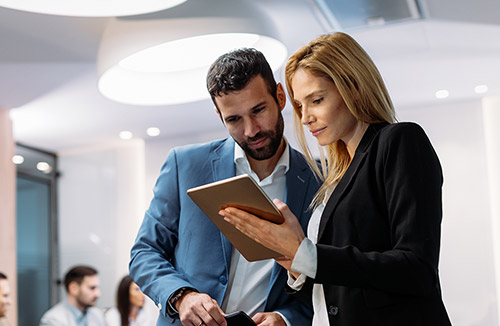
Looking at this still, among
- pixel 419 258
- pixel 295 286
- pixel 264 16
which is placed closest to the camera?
pixel 419 258

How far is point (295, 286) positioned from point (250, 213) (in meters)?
0.25

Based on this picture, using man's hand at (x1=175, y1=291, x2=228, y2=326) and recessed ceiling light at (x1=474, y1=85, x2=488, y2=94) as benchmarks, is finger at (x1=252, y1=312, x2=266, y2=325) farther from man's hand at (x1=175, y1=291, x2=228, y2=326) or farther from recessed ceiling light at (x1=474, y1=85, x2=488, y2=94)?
recessed ceiling light at (x1=474, y1=85, x2=488, y2=94)

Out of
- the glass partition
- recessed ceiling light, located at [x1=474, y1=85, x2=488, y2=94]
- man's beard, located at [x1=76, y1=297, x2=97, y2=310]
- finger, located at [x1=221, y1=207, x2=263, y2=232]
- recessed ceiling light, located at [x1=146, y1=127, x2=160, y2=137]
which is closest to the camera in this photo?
finger, located at [x1=221, y1=207, x2=263, y2=232]

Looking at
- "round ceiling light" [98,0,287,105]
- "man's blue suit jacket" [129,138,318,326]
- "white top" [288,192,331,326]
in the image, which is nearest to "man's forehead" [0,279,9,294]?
"round ceiling light" [98,0,287,105]

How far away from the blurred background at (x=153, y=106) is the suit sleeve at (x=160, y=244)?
2.21 meters

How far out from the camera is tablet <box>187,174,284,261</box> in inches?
58.5

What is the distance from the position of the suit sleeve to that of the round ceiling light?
2.51m

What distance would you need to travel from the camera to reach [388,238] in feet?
4.90

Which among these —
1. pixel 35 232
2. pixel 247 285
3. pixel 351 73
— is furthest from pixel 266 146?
pixel 35 232

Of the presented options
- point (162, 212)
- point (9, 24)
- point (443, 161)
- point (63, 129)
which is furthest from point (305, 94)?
point (63, 129)

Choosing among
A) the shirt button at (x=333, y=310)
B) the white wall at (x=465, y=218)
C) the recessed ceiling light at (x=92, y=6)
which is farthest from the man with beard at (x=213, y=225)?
the white wall at (x=465, y=218)

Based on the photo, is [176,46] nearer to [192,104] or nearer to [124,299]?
[192,104]

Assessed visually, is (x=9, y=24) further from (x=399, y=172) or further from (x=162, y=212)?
(x=399, y=172)

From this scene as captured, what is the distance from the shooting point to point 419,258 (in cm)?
139
